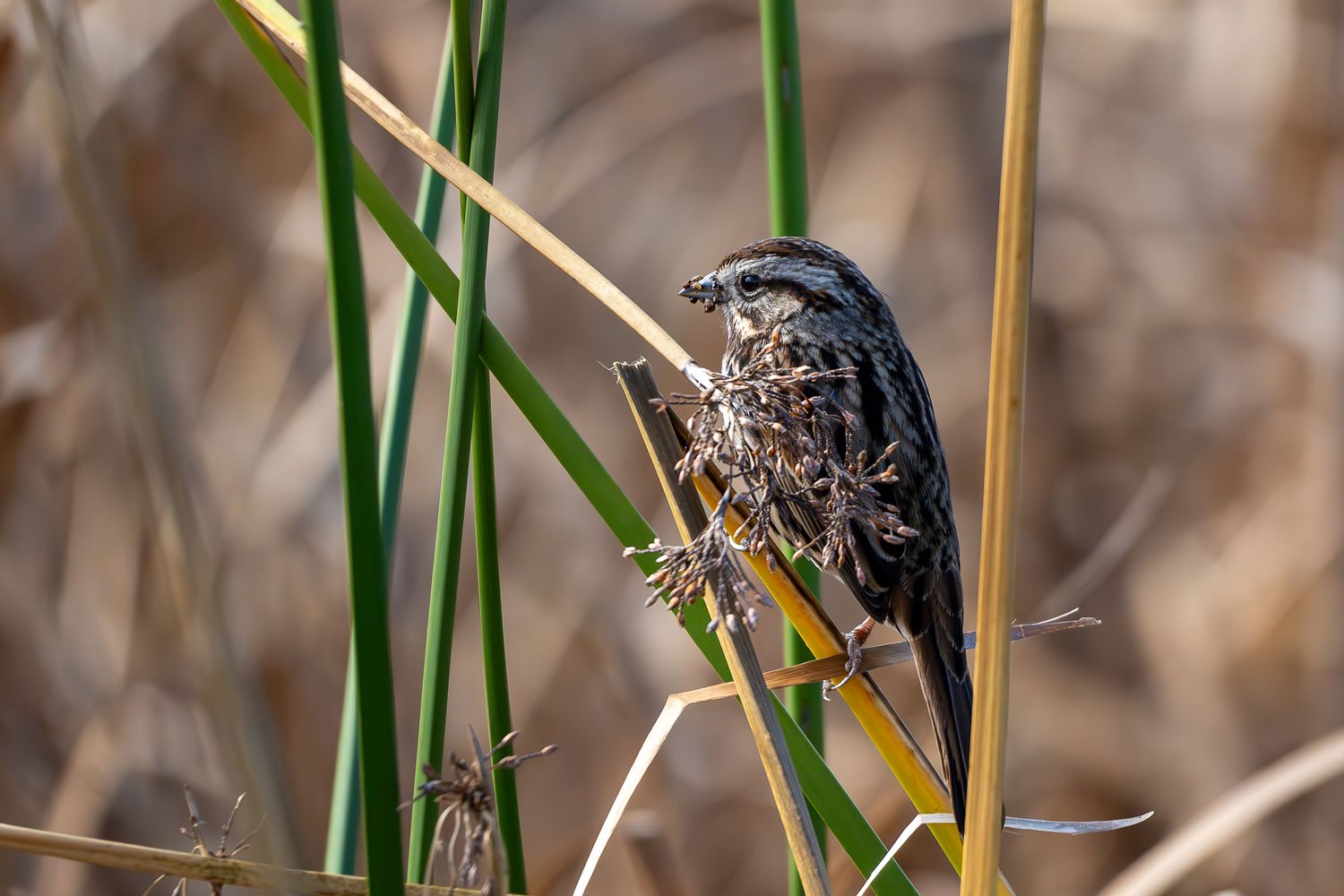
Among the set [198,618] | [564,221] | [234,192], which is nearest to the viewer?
[198,618]

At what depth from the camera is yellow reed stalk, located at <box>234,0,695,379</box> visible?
0.87m

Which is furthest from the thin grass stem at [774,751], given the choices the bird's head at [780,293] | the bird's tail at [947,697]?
the bird's head at [780,293]

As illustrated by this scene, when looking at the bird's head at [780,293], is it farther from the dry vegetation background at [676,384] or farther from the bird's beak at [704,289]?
the dry vegetation background at [676,384]

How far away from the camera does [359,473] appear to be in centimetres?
66

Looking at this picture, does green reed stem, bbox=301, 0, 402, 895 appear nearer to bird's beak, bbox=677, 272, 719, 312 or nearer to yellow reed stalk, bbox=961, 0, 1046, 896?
yellow reed stalk, bbox=961, 0, 1046, 896

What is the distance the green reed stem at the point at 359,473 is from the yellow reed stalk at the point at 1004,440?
390mm

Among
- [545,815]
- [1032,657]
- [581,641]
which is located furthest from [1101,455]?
[545,815]

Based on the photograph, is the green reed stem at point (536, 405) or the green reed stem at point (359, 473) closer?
the green reed stem at point (359, 473)

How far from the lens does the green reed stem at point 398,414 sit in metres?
0.99

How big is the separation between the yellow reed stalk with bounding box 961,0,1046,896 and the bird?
700mm

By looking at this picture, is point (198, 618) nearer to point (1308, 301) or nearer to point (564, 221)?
point (564, 221)

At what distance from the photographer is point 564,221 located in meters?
3.26

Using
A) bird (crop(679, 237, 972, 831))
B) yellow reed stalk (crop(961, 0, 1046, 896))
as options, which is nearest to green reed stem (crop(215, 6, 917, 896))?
yellow reed stalk (crop(961, 0, 1046, 896))

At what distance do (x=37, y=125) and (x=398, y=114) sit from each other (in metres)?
2.31
